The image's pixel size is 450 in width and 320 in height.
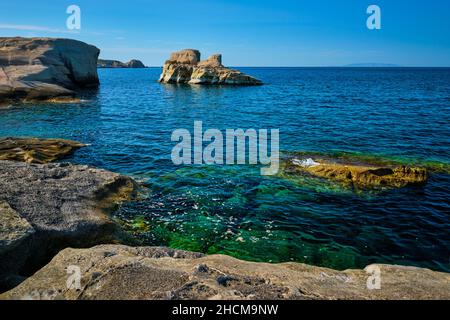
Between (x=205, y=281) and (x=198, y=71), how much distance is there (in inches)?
3571

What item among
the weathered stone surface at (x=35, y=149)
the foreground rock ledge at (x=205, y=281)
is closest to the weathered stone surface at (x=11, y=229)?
the foreground rock ledge at (x=205, y=281)

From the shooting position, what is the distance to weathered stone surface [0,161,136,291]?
719 cm

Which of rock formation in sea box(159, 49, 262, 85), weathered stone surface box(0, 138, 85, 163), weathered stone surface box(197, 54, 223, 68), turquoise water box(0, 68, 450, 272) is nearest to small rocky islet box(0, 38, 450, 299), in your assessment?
weathered stone surface box(0, 138, 85, 163)

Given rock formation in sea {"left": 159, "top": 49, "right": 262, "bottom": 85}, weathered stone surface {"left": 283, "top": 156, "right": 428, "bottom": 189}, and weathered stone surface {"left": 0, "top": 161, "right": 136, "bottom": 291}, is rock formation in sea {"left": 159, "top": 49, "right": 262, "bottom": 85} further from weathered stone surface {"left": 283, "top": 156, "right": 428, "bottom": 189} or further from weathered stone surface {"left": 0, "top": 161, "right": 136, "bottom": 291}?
weathered stone surface {"left": 0, "top": 161, "right": 136, "bottom": 291}

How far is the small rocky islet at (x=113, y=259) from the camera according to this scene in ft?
18.5

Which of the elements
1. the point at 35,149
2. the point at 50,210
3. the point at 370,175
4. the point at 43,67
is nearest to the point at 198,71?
the point at 43,67

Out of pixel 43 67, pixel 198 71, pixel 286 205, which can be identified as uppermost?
pixel 198 71

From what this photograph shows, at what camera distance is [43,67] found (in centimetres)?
5312

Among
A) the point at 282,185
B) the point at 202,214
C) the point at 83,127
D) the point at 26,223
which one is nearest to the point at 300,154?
the point at 282,185

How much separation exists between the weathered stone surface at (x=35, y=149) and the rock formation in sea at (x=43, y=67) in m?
28.4

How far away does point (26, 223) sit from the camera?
7707mm

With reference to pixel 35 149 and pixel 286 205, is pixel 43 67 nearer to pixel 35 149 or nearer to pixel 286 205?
pixel 35 149

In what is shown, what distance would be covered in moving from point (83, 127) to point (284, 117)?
72.5ft

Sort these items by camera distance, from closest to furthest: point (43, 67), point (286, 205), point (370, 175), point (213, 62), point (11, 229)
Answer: point (11, 229) → point (286, 205) → point (370, 175) → point (43, 67) → point (213, 62)
